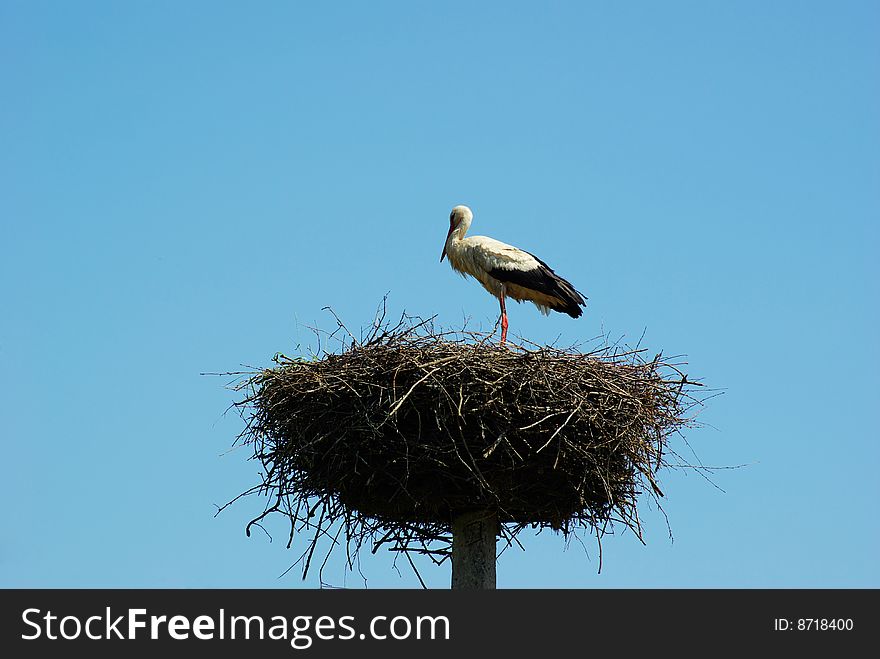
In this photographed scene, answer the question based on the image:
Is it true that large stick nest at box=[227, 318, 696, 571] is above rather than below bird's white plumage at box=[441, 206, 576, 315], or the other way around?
below

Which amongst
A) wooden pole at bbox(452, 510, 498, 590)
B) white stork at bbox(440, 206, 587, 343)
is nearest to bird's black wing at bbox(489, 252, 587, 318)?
white stork at bbox(440, 206, 587, 343)

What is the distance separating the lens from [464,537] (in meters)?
10.8

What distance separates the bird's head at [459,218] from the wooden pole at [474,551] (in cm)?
424

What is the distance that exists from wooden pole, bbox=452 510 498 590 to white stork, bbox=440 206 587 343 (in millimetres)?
3156

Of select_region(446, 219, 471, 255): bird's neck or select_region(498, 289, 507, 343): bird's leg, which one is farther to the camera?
select_region(446, 219, 471, 255): bird's neck

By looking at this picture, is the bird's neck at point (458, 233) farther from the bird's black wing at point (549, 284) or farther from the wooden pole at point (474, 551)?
the wooden pole at point (474, 551)

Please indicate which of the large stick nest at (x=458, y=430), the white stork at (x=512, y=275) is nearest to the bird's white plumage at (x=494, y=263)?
the white stork at (x=512, y=275)

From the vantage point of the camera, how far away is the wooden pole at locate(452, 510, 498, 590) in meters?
Answer: 10.7

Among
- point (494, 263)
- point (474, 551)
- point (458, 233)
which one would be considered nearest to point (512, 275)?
point (494, 263)

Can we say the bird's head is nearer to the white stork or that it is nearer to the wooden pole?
the white stork

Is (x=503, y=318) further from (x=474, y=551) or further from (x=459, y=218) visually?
(x=474, y=551)

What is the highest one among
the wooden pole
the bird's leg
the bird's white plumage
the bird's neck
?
the bird's neck

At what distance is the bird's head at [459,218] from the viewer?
47.8ft
